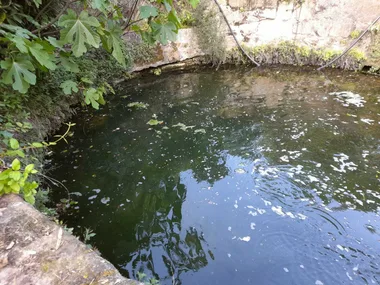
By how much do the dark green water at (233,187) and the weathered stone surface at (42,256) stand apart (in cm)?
128

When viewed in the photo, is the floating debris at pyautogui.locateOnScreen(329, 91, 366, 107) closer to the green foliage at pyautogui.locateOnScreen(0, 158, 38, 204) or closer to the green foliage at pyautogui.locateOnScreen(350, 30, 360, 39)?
the green foliage at pyautogui.locateOnScreen(350, 30, 360, 39)

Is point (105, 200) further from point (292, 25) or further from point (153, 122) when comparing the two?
point (292, 25)

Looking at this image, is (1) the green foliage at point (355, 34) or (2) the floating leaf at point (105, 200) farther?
(1) the green foliage at point (355, 34)

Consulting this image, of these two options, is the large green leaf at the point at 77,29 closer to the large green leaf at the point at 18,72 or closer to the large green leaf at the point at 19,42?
the large green leaf at the point at 19,42

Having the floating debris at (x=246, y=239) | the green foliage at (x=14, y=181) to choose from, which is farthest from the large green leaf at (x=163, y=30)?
the floating debris at (x=246, y=239)

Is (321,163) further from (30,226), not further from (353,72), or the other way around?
A: (353,72)

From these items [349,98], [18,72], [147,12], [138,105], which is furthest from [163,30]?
[349,98]

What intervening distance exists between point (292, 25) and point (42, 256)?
9478 mm

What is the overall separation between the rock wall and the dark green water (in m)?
2.54

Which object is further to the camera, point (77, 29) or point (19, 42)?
point (77, 29)

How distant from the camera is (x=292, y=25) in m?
9.11

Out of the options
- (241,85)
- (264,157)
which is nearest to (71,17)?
(264,157)

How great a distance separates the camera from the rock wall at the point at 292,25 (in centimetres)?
840

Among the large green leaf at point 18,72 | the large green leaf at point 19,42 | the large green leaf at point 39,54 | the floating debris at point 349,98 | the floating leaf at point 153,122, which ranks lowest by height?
the floating debris at point 349,98
